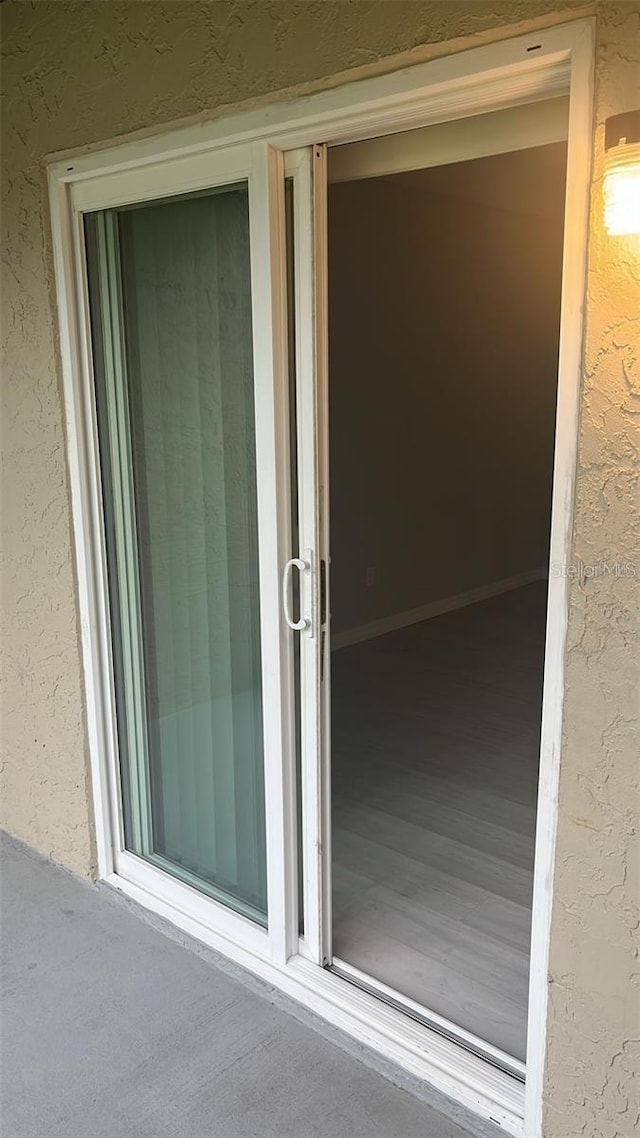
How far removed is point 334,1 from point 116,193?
76cm

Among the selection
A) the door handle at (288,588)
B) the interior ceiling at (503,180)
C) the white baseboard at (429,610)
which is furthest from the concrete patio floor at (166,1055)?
the interior ceiling at (503,180)

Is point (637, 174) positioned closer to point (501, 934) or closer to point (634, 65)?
point (634, 65)

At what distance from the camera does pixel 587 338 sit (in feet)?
4.56

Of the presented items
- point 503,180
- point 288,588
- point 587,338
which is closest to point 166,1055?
point 288,588

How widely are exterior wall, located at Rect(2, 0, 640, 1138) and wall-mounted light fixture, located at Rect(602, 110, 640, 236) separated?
0.14 ft

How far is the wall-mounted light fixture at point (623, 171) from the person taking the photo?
4.14 ft

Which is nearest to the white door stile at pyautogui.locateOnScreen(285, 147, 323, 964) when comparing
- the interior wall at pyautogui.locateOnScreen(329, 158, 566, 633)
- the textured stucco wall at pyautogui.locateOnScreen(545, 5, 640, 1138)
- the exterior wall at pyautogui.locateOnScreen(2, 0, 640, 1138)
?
the exterior wall at pyautogui.locateOnScreen(2, 0, 640, 1138)

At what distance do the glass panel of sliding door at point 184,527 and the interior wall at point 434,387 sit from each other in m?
2.12

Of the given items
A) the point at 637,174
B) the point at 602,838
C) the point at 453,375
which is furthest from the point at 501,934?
the point at 453,375

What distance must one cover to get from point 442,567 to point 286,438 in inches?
135

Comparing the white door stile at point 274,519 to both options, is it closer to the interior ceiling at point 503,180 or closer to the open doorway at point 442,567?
the open doorway at point 442,567

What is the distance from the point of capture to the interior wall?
445 centimetres

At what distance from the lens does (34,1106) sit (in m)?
1.88

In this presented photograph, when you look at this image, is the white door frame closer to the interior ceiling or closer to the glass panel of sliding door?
the glass panel of sliding door
